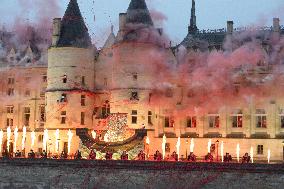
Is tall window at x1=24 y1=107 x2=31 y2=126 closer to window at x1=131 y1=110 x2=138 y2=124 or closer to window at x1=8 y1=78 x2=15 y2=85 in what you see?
window at x1=8 y1=78 x2=15 y2=85

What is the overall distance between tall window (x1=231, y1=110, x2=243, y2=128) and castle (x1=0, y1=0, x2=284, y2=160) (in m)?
0.10

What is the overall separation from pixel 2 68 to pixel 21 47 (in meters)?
3.39

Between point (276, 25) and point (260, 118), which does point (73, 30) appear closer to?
point (276, 25)

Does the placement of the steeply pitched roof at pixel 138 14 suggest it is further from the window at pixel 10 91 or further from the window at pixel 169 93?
the window at pixel 10 91

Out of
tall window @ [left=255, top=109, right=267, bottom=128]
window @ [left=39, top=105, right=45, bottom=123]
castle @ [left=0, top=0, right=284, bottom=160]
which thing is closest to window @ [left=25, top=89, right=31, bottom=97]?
window @ [left=39, top=105, right=45, bottom=123]

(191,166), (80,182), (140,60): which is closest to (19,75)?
(140,60)

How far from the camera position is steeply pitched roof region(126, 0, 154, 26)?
6719cm

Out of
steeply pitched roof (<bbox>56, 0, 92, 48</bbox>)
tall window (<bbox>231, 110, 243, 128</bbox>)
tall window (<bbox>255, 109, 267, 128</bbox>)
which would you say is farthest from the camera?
steeply pitched roof (<bbox>56, 0, 92, 48</bbox>)

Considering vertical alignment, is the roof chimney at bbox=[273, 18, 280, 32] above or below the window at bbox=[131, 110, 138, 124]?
above

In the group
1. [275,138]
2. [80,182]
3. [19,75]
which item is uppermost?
[19,75]

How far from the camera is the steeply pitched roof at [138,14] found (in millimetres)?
67188

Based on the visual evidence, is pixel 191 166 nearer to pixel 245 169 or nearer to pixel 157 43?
pixel 245 169

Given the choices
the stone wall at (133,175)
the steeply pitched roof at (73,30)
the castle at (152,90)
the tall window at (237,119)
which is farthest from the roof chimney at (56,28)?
the tall window at (237,119)

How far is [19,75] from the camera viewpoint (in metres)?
75.3
